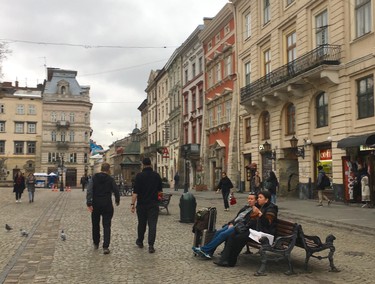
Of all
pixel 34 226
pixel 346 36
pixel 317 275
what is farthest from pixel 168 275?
pixel 346 36

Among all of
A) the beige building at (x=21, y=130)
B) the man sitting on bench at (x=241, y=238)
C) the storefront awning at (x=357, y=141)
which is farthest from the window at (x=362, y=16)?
the beige building at (x=21, y=130)

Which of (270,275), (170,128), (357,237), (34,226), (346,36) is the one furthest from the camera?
(170,128)

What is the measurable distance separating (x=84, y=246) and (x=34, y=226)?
4.75m

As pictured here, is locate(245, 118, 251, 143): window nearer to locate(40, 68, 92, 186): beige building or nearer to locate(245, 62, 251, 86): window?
locate(245, 62, 251, 86): window

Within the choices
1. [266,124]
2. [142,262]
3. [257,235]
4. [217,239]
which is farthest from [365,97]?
[142,262]

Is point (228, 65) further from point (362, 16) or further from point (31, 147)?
point (31, 147)

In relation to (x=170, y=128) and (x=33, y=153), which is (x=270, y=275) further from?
(x=33, y=153)

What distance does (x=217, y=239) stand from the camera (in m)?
8.30

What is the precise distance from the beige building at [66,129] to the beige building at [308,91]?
52.0 meters

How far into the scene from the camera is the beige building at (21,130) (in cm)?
8069

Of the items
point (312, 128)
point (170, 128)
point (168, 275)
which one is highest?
point (170, 128)

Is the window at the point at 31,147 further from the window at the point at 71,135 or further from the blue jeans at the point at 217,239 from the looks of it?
the blue jeans at the point at 217,239

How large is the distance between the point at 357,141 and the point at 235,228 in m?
13.5

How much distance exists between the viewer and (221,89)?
4019 centimetres
